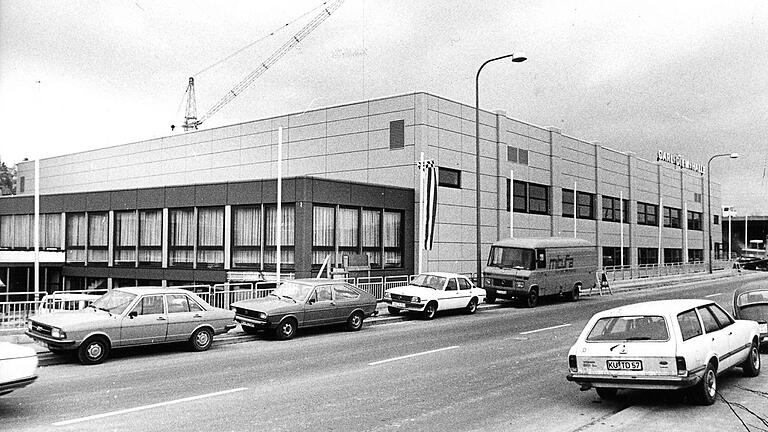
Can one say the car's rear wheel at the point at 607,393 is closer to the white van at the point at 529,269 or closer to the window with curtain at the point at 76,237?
the white van at the point at 529,269

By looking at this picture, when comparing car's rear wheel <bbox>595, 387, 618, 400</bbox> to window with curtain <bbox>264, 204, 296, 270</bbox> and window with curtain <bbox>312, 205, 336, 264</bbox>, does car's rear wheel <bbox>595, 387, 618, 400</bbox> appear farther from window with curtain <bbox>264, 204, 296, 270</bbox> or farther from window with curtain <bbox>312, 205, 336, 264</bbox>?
window with curtain <bbox>264, 204, 296, 270</bbox>

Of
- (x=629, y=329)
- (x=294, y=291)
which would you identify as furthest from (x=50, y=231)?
(x=629, y=329)

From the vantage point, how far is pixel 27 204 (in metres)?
37.2

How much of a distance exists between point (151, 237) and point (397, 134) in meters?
13.4

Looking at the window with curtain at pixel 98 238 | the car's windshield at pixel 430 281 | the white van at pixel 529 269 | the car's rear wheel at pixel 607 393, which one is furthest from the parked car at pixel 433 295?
the window with curtain at pixel 98 238

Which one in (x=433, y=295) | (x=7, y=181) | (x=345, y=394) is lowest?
(x=345, y=394)

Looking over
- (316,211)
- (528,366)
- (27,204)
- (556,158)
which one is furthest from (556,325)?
(27,204)

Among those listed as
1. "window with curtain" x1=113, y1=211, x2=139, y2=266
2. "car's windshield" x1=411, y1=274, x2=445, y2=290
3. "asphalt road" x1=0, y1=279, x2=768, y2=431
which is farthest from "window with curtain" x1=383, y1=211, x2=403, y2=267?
"asphalt road" x1=0, y1=279, x2=768, y2=431

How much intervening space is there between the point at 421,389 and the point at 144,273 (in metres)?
25.2

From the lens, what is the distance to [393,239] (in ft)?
106

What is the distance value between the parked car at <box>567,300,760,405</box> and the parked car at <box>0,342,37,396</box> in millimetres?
7433

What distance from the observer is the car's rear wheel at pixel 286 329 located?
1628 cm

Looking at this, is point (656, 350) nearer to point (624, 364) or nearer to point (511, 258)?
point (624, 364)

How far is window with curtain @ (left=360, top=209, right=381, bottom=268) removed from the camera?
30641 millimetres
